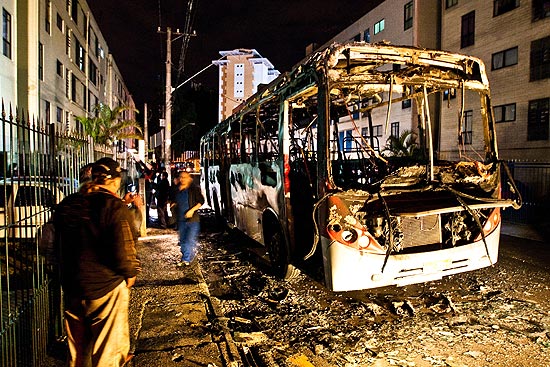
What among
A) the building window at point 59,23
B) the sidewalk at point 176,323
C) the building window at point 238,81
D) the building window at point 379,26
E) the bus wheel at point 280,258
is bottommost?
the sidewalk at point 176,323

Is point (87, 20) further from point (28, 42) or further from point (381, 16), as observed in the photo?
point (381, 16)

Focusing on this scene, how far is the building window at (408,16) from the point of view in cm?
2627

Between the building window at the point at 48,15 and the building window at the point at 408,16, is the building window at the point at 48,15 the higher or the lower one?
the lower one

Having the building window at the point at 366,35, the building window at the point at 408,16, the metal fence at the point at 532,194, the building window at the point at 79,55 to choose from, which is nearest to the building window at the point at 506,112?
the metal fence at the point at 532,194

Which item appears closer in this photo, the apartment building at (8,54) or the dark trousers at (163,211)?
the dark trousers at (163,211)

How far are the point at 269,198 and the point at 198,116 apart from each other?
4989 cm

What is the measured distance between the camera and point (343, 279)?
463 centimetres

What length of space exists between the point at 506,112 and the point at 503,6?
520 cm

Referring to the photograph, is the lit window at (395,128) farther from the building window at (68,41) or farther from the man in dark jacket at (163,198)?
the building window at (68,41)

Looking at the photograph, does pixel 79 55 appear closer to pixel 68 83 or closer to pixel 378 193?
pixel 68 83

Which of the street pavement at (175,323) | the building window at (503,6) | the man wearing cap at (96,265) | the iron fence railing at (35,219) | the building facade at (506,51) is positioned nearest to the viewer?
the man wearing cap at (96,265)

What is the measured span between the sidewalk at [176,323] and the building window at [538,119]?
17.8 metres

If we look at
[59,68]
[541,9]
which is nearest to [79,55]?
[59,68]

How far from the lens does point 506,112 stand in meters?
20.3
